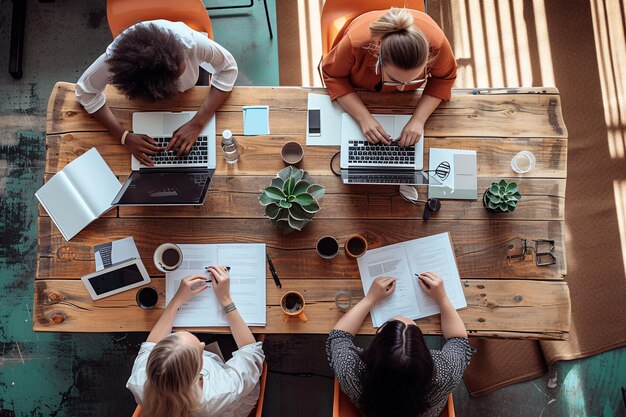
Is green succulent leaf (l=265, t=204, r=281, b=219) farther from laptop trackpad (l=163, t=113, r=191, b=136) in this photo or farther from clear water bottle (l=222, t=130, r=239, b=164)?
laptop trackpad (l=163, t=113, r=191, b=136)

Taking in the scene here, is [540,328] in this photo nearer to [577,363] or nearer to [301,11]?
[577,363]

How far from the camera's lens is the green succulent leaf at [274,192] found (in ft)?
5.61

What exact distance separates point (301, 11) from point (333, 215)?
1505mm

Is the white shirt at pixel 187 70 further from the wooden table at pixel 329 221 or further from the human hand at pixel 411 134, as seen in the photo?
the human hand at pixel 411 134

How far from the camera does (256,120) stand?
6.25 feet

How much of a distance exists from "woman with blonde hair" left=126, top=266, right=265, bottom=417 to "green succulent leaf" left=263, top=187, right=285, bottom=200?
350 millimetres

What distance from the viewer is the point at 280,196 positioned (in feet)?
5.63

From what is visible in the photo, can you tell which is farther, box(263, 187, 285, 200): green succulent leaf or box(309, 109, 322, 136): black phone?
box(309, 109, 322, 136): black phone

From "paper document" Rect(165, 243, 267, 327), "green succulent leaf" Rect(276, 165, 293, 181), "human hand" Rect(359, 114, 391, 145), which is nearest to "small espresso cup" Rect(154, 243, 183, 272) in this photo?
"paper document" Rect(165, 243, 267, 327)

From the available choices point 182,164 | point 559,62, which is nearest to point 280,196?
point 182,164

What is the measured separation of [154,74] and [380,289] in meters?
1.14

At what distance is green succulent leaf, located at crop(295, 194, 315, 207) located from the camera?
5.58 feet

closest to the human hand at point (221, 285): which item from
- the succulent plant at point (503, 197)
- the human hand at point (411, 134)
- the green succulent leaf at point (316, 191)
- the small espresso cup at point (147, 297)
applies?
the small espresso cup at point (147, 297)

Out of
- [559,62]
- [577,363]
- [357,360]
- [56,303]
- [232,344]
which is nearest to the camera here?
[357,360]
